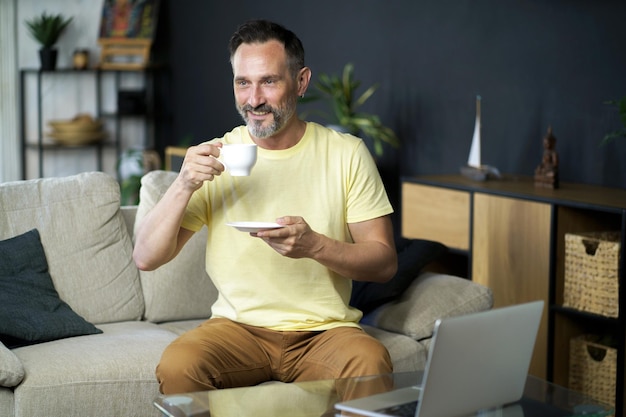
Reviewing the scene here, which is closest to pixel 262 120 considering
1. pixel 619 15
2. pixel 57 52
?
pixel 619 15

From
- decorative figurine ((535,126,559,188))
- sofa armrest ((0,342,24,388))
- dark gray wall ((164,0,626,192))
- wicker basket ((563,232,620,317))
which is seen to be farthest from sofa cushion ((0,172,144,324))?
dark gray wall ((164,0,626,192))

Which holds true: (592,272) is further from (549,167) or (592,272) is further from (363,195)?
(363,195)

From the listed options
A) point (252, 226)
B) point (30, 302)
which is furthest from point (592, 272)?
point (30, 302)

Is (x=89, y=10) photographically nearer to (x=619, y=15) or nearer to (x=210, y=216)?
(x=619, y=15)

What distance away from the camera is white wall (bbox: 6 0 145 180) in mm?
7348

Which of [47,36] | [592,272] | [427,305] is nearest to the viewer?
[427,305]

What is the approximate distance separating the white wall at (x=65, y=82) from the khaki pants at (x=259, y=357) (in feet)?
17.1

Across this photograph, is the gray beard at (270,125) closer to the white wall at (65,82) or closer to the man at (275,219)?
the man at (275,219)

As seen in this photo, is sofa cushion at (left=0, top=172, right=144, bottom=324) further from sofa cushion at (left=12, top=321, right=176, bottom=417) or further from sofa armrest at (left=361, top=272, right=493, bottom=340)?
sofa armrest at (left=361, top=272, right=493, bottom=340)

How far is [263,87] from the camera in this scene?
2518mm

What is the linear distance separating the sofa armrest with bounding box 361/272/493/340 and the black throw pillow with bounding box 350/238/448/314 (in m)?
0.03

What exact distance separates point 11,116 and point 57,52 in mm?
640

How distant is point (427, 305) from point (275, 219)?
79 centimetres

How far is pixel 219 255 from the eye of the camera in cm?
256
